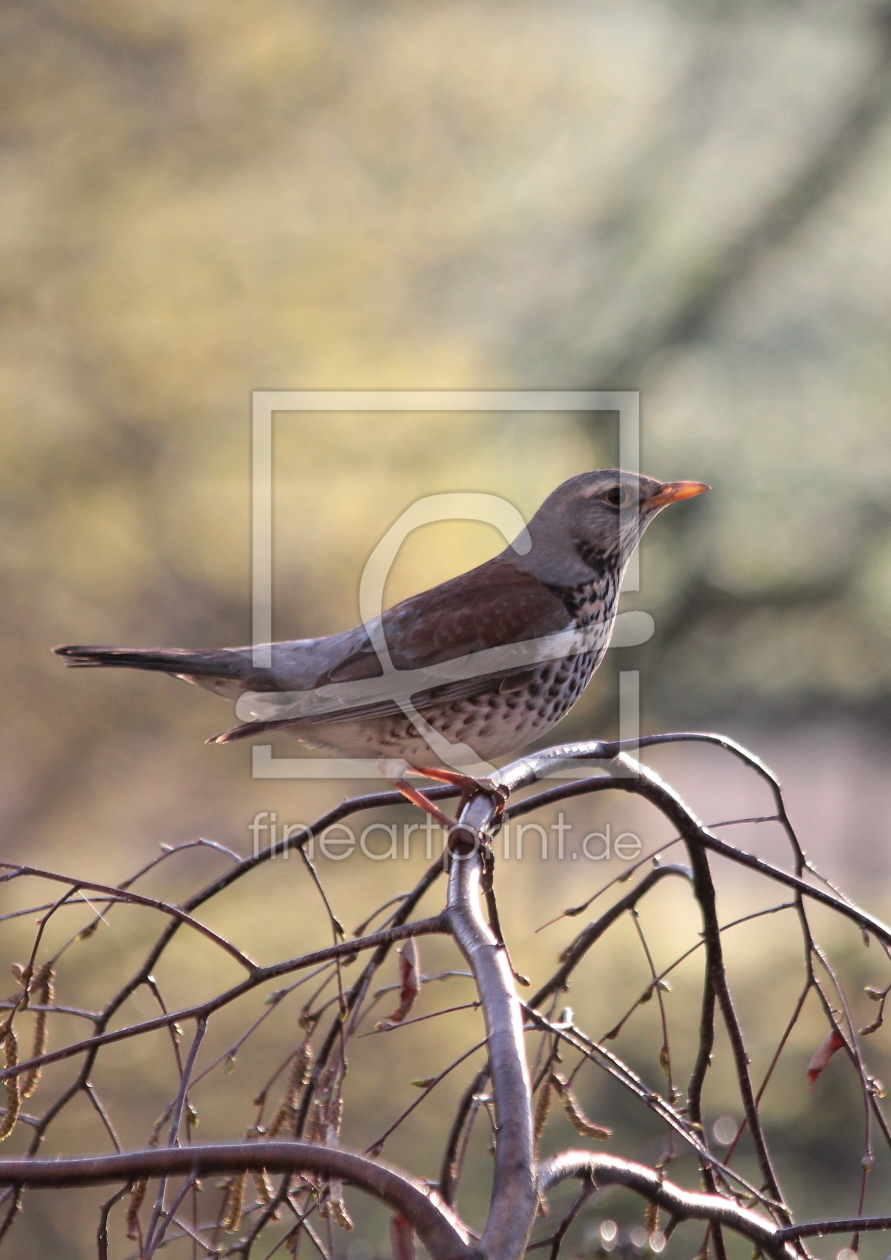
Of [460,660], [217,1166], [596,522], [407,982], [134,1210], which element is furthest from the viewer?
[596,522]

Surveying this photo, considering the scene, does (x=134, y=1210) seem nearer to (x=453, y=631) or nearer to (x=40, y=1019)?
(x=40, y=1019)

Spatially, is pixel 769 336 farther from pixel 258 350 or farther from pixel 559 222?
pixel 258 350

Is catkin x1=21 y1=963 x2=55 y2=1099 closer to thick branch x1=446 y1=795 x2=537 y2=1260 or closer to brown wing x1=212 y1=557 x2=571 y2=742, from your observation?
thick branch x1=446 y1=795 x2=537 y2=1260

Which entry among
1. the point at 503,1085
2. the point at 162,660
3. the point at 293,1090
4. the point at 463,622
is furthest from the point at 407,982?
the point at 162,660

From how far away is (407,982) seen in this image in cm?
153

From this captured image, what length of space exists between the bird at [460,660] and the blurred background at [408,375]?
6.52 ft

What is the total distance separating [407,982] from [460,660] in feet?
3.21

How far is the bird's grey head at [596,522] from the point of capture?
2.67 meters

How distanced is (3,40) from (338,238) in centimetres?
195

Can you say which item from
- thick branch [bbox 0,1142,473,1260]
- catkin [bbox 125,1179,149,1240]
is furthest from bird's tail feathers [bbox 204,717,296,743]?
thick branch [bbox 0,1142,473,1260]

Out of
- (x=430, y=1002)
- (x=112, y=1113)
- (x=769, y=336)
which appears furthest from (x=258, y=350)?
(x=112, y=1113)

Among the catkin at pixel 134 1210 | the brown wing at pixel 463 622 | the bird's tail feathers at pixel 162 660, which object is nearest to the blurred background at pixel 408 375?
the brown wing at pixel 463 622

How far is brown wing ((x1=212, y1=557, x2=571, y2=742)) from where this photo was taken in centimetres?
237

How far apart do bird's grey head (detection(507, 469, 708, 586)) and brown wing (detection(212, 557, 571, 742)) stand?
11 centimetres
